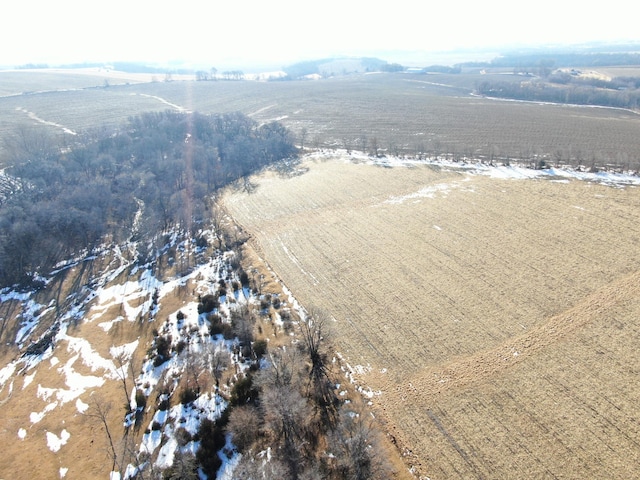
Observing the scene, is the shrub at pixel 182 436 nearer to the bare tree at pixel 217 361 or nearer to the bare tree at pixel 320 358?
the bare tree at pixel 217 361

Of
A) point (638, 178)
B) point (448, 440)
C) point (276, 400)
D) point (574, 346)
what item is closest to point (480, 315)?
point (574, 346)

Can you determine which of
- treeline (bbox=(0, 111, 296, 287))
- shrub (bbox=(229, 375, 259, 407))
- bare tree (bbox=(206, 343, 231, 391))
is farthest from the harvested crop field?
treeline (bbox=(0, 111, 296, 287))

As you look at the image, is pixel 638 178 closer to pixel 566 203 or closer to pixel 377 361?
pixel 566 203

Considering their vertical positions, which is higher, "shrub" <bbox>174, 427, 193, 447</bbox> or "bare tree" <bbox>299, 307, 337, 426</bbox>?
"bare tree" <bbox>299, 307, 337, 426</bbox>

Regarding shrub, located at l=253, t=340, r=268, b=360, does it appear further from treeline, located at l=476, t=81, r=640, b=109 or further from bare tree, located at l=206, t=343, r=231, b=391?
treeline, located at l=476, t=81, r=640, b=109

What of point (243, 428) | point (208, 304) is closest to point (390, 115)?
point (208, 304)

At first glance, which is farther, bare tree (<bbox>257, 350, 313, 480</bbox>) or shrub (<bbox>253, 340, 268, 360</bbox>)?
shrub (<bbox>253, 340, 268, 360</bbox>)
